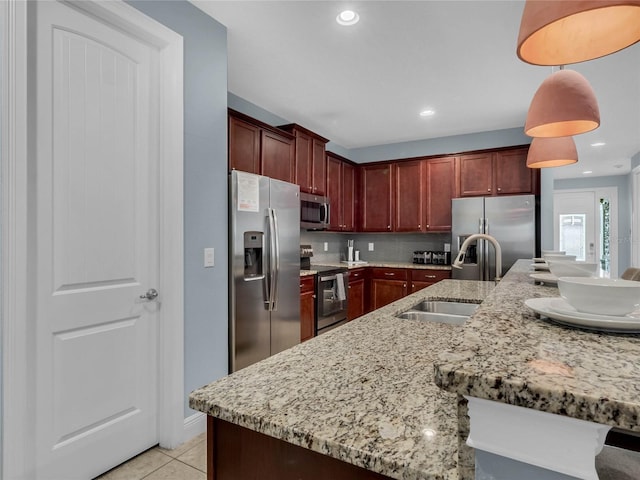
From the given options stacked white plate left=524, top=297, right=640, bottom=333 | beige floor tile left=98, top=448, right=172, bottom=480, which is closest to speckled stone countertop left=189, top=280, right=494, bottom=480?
stacked white plate left=524, top=297, right=640, bottom=333

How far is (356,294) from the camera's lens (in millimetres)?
4617

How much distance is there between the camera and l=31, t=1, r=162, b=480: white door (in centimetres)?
158

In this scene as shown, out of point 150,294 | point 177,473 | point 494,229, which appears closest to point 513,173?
point 494,229

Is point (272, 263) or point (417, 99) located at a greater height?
point (417, 99)

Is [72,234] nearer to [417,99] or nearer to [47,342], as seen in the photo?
[47,342]

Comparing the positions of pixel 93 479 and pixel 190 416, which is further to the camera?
pixel 190 416

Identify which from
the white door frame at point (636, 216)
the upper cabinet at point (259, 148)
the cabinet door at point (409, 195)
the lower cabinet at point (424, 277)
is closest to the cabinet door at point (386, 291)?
the lower cabinet at point (424, 277)

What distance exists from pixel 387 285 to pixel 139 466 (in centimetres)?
351

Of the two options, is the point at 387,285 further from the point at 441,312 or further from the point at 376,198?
the point at 441,312

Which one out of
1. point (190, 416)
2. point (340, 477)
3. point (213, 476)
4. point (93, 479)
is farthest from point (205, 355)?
point (340, 477)

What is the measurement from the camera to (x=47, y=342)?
1.58 meters

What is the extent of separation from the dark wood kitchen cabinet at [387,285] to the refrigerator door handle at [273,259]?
7.37ft

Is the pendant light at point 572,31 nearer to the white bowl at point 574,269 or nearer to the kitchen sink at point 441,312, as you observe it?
the white bowl at point 574,269

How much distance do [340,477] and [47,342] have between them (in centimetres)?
156
